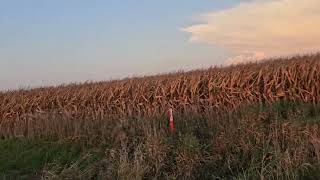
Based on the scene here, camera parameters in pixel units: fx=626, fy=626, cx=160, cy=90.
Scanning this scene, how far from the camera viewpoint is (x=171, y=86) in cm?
2056

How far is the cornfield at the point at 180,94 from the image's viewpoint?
17.8 meters

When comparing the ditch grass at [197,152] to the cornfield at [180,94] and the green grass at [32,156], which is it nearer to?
the green grass at [32,156]

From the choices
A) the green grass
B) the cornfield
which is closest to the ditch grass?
the green grass

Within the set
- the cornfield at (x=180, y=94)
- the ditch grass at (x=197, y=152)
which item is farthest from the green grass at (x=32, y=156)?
the cornfield at (x=180, y=94)

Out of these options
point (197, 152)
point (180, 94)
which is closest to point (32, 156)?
point (197, 152)

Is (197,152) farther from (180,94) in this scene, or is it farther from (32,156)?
(180,94)

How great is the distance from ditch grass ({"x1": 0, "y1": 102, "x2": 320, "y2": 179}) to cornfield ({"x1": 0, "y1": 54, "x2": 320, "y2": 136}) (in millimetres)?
1812

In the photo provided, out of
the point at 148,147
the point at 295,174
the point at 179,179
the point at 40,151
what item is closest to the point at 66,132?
the point at 40,151

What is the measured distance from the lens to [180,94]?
20234 mm

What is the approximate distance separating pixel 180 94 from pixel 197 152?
8.94 m

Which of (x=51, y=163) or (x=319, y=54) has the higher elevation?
(x=319, y=54)

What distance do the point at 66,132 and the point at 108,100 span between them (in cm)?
602

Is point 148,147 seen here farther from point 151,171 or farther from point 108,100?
point 108,100

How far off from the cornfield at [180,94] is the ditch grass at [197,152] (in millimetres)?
1812
